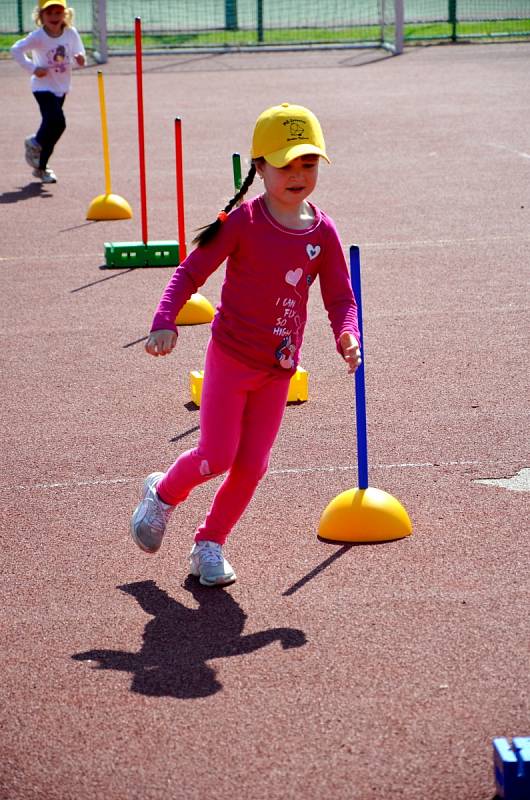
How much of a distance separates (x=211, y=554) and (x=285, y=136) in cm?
161

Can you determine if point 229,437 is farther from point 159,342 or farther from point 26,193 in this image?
point 26,193

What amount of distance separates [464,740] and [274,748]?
57cm

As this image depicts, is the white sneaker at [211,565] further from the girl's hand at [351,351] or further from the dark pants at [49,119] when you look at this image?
the dark pants at [49,119]

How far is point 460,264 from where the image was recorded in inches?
419

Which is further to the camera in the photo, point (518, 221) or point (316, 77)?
point (316, 77)

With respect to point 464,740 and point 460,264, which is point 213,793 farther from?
point 460,264

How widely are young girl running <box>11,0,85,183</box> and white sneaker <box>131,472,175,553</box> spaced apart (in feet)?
32.8

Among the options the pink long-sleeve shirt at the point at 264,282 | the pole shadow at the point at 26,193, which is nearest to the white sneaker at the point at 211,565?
the pink long-sleeve shirt at the point at 264,282

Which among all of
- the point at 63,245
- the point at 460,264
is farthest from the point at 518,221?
the point at 63,245

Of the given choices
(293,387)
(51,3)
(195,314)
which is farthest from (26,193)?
(293,387)

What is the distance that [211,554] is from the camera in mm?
5176

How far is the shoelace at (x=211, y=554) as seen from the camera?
5.16 m

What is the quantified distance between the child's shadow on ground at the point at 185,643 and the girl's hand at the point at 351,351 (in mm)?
978

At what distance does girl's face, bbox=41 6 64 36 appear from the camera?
14.5 m
